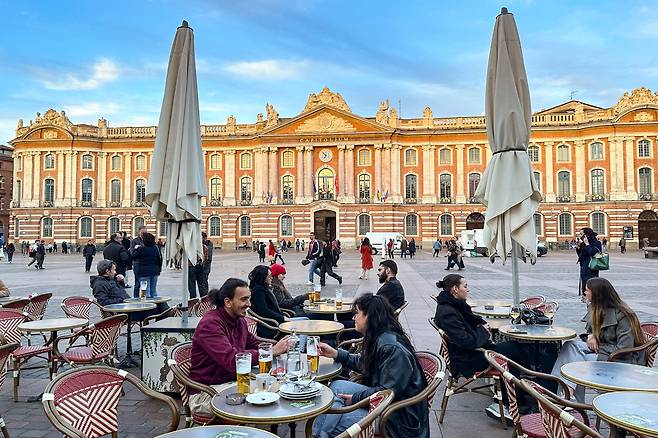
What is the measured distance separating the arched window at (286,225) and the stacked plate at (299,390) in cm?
3979

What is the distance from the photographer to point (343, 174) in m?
42.3

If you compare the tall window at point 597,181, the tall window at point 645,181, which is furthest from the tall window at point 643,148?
the tall window at point 597,181

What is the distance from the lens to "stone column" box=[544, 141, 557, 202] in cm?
4125

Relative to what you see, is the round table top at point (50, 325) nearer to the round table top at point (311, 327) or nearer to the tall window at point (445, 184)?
the round table top at point (311, 327)

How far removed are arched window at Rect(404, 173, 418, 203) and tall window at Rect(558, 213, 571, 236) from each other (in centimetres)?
1208

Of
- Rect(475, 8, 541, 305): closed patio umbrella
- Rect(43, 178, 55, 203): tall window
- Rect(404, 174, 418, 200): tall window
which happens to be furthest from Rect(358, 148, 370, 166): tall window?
Rect(475, 8, 541, 305): closed patio umbrella

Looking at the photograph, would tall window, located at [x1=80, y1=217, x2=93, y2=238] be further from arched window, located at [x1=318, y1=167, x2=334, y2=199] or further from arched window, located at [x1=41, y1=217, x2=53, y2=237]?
arched window, located at [x1=318, y1=167, x2=334, y2=199]

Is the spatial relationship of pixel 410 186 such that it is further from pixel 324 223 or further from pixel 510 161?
pixel 510 161

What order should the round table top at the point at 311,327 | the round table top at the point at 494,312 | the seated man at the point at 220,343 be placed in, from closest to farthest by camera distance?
1. the seated man at the point at 220,343
2. the round table top at the point at 311,327
3. the round table top at the point at 494,312

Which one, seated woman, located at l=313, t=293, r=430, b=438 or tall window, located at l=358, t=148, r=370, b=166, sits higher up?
tall window, located at l=358, t=148, r=370, b=166

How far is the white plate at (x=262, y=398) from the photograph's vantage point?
270 centimetres

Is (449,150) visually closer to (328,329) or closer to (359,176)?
(359,176)

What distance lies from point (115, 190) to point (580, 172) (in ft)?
135

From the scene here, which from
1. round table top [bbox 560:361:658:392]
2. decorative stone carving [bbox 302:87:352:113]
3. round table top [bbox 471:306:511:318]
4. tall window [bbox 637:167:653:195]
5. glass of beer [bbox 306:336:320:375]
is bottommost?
round table top [bbox 560:361:658:392]
